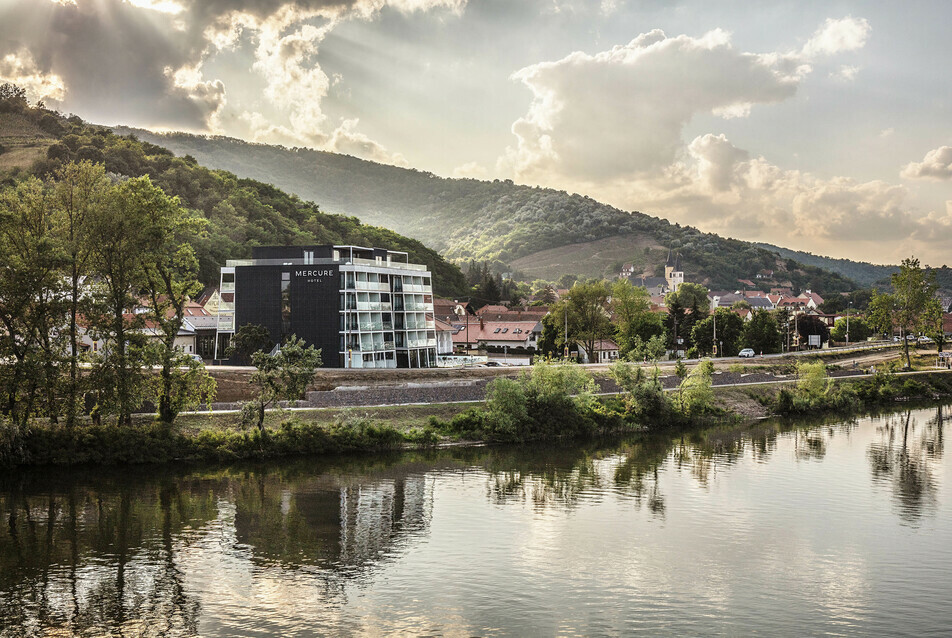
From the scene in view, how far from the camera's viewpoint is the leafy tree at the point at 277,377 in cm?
5094

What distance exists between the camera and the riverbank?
4662 cm

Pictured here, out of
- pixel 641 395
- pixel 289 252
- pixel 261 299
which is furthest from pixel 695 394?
pixel 261 299

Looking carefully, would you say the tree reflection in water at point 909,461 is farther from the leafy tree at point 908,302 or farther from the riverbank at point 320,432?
the leafy tree at point 908,302

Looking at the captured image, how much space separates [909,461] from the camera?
172ft

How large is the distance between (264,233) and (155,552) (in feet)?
342

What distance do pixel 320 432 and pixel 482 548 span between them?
21204 millimetres

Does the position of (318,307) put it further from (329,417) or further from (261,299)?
(329,417)

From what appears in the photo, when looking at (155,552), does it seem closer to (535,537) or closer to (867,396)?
(535,537)

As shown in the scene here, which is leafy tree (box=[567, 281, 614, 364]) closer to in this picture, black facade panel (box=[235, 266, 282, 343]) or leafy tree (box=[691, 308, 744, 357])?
leafy tree (box=[691, 308, 744, 357])

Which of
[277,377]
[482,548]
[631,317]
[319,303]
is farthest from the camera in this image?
[631,317]

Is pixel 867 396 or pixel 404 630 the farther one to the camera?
pixel 867 396

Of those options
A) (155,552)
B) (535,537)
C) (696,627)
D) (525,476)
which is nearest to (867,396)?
(525,476)

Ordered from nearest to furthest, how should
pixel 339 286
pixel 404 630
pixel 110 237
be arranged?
pixel 404 630
pixel 110 237
pixel 339 286

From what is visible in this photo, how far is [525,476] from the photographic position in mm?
47000
